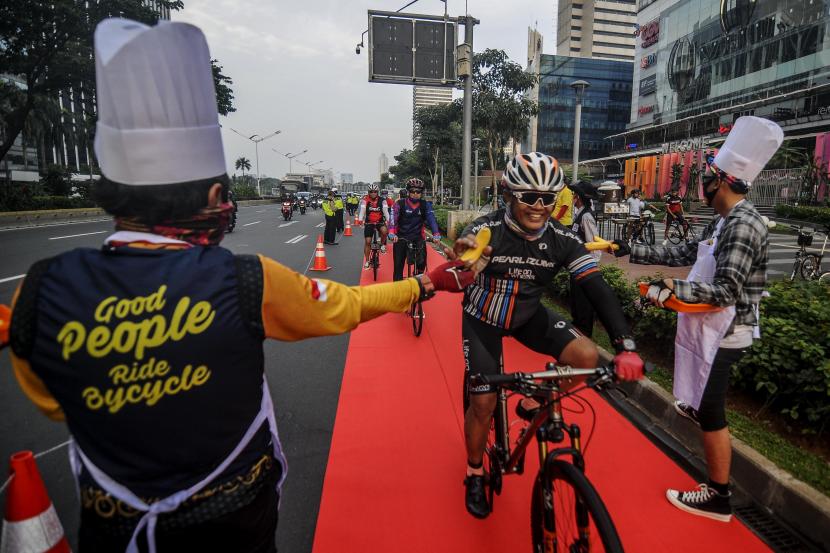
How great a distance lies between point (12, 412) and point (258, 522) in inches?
161

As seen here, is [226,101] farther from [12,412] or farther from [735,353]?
[735,353]

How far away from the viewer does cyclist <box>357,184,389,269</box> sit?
10867 mm

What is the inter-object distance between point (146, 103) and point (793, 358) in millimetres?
4283

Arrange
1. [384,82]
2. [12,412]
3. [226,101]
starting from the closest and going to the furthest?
[12,412]
[384,82]
[226,101]

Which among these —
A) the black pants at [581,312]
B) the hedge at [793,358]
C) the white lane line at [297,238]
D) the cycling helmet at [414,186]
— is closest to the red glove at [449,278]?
the hedge at [793,358]

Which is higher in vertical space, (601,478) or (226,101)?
(226,101)

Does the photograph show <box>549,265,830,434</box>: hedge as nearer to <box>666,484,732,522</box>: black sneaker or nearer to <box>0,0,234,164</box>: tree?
<box>666,484,732,522</box>: black sneaker

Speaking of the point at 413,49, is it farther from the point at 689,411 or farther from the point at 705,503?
the point at 705,503

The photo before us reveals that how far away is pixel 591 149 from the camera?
301ft

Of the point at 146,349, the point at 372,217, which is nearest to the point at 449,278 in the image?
the point at 146,349

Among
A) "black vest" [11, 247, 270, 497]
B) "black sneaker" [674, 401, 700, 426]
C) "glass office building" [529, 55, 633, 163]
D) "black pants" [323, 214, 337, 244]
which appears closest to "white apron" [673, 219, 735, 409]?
"black sneaker" [674, 401, 700, 426]

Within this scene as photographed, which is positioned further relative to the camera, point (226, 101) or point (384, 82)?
point (226, 101)

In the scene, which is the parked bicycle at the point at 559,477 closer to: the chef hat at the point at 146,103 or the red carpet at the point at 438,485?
the red carpet at the point at 438,485


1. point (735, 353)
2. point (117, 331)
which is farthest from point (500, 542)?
point (117, 331)
